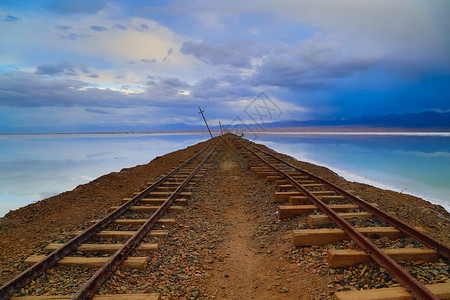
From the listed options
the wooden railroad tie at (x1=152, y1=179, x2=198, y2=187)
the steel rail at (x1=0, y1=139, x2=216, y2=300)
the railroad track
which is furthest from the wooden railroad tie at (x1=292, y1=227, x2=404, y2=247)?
the wooden railroad tie at (x1=152, y1=179, x2=198, y2=187)

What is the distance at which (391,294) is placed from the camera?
107 inches

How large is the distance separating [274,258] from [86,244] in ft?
10.4

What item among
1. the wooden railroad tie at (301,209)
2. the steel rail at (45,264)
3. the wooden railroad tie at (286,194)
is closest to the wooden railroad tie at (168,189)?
the steel rail at (45,264)

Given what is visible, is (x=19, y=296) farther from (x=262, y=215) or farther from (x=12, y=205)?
(x=12, y=205)

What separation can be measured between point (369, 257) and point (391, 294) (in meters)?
0.83

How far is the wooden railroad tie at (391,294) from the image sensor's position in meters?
2.66

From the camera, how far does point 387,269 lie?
3.17 m

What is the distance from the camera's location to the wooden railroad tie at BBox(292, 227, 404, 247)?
4.18 meters

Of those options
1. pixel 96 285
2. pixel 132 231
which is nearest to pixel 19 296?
pixel 96 285

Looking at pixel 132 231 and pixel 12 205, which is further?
pixel 12 205

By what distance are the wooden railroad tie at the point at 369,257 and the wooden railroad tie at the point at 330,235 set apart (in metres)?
0.55

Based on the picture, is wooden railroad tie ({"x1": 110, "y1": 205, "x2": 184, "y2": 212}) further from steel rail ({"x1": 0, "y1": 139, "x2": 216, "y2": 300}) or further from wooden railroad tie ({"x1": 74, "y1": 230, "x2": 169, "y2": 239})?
wooden railroad tie ({"x1": 74, "y1": 230, "x2": 169, "y2": 239})

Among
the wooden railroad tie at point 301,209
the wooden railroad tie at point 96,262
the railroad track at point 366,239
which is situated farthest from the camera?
the wooden railroad tie at point 301,209

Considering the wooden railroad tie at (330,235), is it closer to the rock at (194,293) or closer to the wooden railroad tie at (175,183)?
the rock at (194,293)
